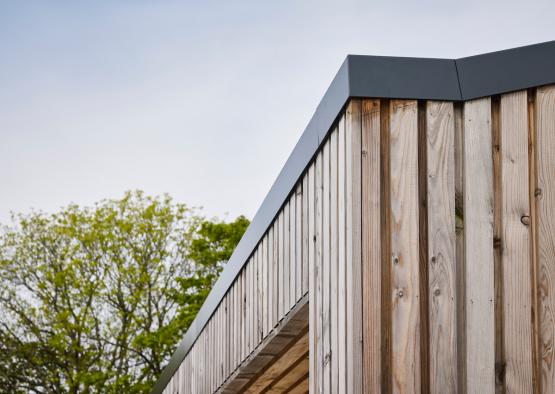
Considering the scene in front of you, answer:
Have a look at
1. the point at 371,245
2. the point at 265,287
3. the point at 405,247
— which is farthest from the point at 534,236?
the point at 265,287

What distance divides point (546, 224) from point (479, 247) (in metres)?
0.24

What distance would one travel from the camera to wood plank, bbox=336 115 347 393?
305cm

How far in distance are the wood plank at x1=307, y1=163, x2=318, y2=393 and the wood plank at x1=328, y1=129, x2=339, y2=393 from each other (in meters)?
0.28

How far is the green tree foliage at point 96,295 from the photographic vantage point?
17734 mm

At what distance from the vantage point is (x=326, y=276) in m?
3.37

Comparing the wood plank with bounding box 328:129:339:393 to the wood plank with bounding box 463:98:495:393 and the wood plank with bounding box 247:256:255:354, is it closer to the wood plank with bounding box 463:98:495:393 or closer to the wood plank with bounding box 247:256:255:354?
the wood plank with bounding box 463:98:495:393

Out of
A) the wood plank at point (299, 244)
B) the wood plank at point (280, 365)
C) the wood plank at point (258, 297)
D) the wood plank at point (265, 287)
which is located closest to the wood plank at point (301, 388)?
the wood plank at point (280, 365)

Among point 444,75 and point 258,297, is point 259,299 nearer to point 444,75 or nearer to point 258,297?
point 258,297

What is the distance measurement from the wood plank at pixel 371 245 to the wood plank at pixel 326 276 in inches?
13.7

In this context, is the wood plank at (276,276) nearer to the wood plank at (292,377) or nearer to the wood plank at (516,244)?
the wood plank at (292,377)

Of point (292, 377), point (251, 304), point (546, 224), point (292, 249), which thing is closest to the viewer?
point (546, 224)

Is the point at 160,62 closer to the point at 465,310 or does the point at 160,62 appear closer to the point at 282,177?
the point at 282,177

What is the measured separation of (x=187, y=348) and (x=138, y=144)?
15.6 meters

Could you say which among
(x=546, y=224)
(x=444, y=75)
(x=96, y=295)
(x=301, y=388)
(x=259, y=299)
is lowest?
(x=301, y=388)
